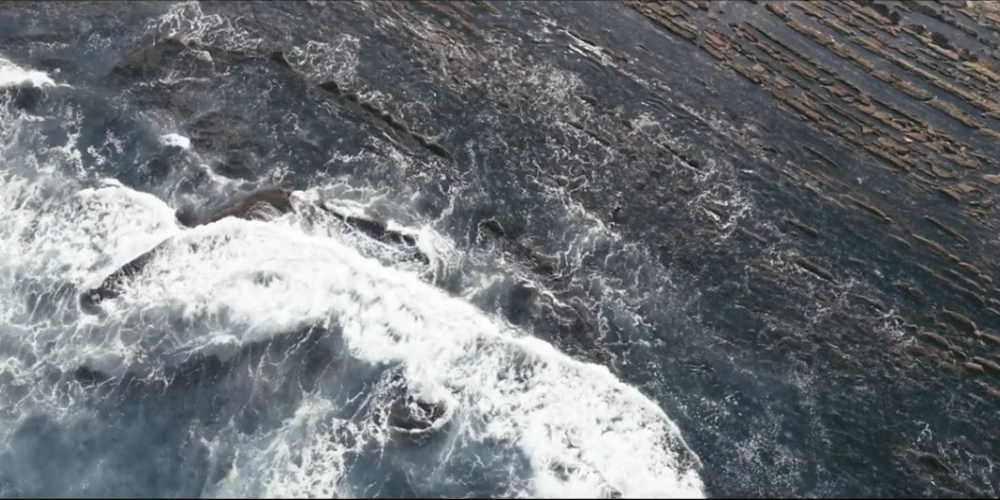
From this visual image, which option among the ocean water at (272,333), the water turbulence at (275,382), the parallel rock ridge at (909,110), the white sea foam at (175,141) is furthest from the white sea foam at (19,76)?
the parallel rock ridge at (909,110)

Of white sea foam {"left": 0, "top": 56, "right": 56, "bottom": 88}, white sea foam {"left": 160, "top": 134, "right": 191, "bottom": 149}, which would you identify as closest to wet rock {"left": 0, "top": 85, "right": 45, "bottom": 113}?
white sea foam {"left": 0, "top": 56, "right": 56, "bottom": 88}

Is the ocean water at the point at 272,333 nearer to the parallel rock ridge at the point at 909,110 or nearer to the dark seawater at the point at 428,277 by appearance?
the dark seawater at the point at 428,277

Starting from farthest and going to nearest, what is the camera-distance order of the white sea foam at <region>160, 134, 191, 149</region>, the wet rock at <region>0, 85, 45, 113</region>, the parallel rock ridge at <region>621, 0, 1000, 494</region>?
1. the wet rock at <region>0, 85, 45, 113</region>
2. the white sea foam at <region>160, 134, 191, 149</region>
3. the parallel rock ridge at <region>621, 0, 1000, 494</region>

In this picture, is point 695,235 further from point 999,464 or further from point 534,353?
point 999,464

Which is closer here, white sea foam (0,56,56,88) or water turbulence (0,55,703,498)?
water turbulence (0,55,703,498)

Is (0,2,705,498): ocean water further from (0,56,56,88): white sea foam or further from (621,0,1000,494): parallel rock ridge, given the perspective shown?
(621,0,1000,494): parallel rock ridge

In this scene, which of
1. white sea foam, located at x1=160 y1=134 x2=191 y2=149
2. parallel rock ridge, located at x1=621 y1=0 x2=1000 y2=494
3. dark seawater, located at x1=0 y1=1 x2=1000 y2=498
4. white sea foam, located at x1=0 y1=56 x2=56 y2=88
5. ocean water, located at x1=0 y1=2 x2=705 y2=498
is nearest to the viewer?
ocean water, located at x1=0 y1=2 x2=705 y2=498

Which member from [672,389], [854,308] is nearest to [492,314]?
[672,389]
